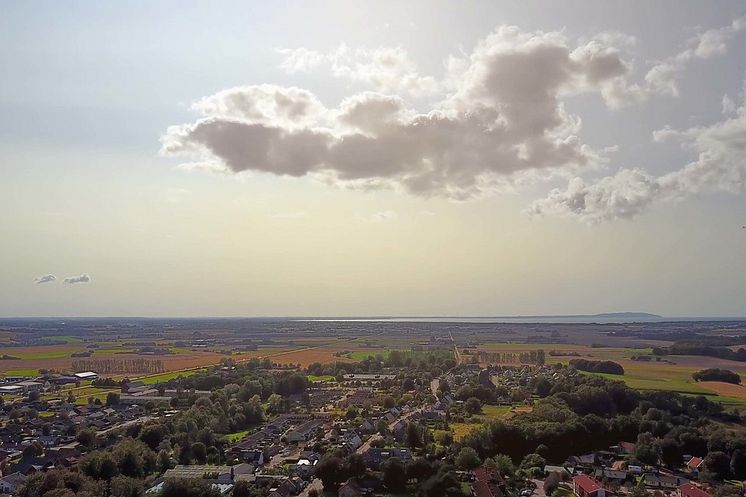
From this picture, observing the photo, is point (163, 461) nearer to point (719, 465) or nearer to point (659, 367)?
point (719, 465)

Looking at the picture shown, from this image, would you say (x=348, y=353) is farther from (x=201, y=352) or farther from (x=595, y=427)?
(x=595, y=427)

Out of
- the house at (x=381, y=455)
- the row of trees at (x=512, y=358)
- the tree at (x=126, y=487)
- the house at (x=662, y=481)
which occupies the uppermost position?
the tree at (x=126, y=487)

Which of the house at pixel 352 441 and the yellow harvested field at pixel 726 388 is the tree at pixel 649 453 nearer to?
the house at pixel 352 441

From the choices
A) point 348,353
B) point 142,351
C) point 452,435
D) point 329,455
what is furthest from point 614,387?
point 142,351

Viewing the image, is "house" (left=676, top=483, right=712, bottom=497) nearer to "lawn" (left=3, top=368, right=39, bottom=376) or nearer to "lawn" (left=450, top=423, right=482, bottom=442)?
"lawn" (left=450, top=423, right=482, bottom=442)

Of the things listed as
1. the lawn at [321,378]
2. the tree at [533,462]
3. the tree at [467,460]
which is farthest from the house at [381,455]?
the lawn at [321,378]

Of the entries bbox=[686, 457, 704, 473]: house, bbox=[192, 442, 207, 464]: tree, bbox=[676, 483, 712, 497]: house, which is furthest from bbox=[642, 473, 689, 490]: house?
bbox=[192, 442, 207, 464]: tree
